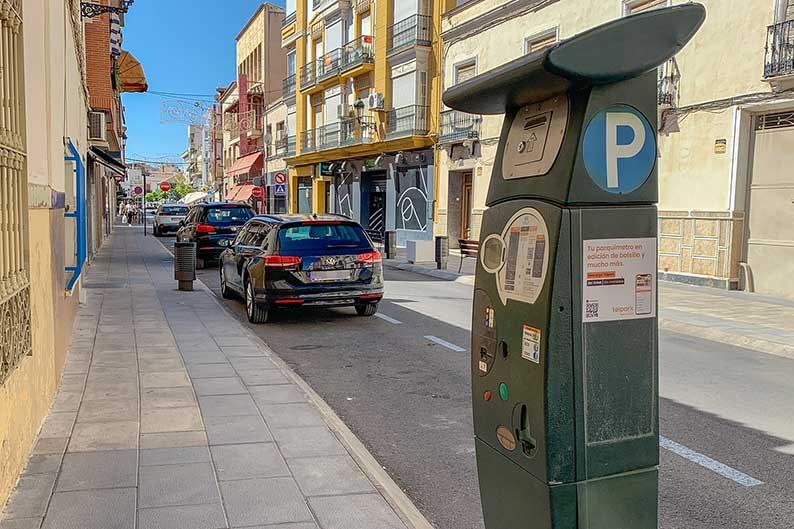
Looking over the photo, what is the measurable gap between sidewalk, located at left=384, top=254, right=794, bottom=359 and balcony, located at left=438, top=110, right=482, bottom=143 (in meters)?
9.22

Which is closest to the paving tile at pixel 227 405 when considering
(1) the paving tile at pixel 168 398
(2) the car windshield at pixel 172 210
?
(1) the paving tile at pixel 168 398

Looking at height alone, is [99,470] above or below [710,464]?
above

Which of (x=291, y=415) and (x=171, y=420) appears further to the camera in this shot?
(x=291, y=415)

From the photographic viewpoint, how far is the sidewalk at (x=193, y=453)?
3.55 meters

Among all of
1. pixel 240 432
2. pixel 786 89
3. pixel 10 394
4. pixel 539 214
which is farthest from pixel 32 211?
pixel 786 89

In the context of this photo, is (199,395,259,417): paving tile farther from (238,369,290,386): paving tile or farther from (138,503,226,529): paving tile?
(138,503,226,529): paving tile

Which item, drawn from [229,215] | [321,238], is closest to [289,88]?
[229,215]

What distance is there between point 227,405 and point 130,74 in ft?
69.5

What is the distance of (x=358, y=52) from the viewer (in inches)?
1137

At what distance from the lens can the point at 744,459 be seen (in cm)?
476

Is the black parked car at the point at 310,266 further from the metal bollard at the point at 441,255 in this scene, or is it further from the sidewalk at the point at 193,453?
the metal bollard at the point at 441,255

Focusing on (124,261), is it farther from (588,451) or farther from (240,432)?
(588,451)

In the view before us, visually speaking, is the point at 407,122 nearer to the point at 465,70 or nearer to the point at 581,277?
the point at 465,70

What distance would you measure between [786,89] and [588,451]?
12348 millimetres
